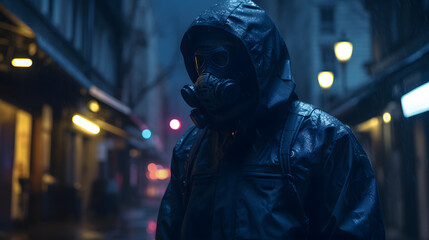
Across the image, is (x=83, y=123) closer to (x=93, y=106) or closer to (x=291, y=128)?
(x=93, y=106)

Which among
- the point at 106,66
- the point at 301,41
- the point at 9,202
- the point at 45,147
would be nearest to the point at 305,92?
the point at 301,41

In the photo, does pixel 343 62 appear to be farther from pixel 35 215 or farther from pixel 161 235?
pixel 161 235

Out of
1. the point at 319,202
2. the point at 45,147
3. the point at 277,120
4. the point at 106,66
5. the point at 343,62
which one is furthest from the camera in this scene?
the point at 106,66

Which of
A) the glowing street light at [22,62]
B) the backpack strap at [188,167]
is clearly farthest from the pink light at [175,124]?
the backpack strap at [188,167]

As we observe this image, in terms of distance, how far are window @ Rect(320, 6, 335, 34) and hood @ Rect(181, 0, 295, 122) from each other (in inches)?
1587

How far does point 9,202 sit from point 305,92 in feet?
97.4

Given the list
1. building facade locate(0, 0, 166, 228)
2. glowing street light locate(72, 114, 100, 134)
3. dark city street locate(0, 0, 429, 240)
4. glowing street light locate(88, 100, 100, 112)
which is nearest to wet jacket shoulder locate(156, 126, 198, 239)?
dark city street locate(0, 0, 429, 240)

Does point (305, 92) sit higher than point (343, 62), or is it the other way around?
point (305, 92)

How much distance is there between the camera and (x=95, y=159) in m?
27.9

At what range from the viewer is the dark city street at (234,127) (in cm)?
223

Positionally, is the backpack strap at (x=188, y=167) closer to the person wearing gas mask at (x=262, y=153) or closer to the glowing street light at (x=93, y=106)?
the person wearing gas mask at (x=262, y=153)

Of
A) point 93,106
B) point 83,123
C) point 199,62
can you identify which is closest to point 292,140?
point 199,62

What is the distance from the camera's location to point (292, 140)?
227 cm

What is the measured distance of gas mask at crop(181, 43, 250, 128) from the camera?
222cm
